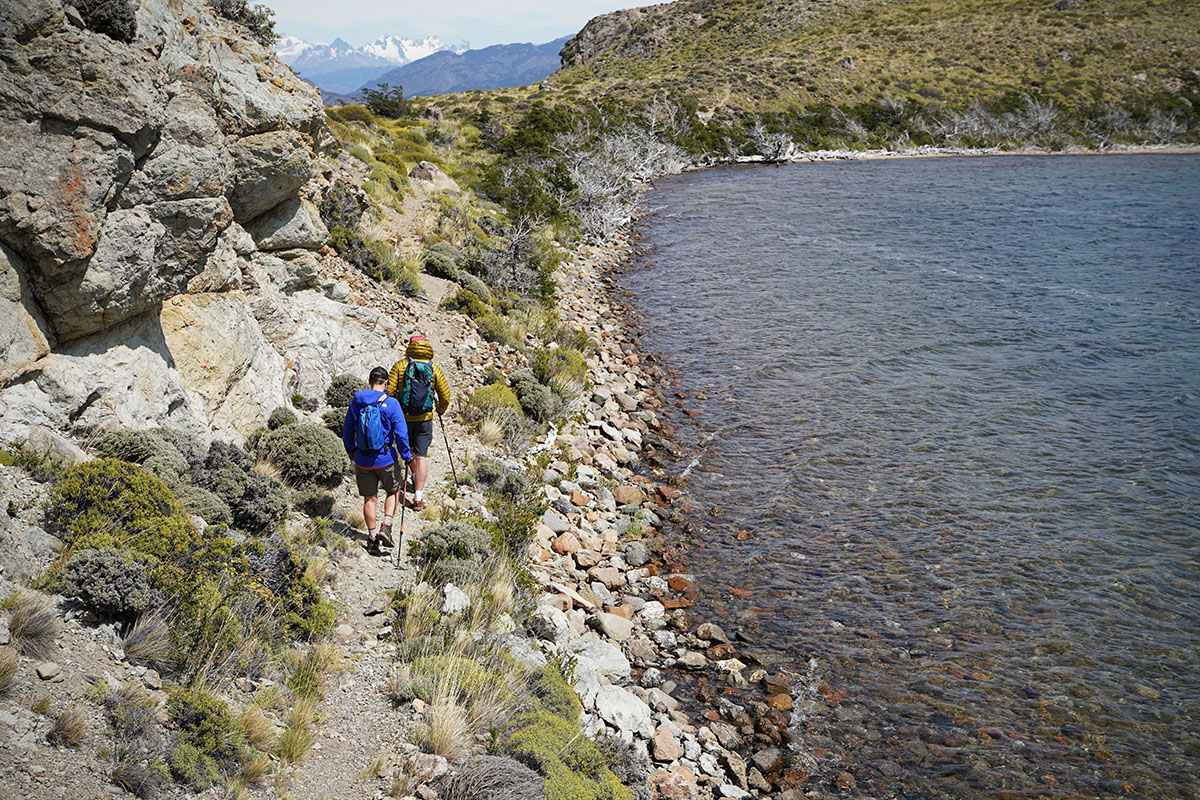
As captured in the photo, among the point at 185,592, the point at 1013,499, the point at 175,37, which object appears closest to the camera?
the point at 185,592

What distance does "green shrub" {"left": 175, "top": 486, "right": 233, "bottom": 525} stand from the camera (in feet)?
23.4

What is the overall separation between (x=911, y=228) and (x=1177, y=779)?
3189 centimetres

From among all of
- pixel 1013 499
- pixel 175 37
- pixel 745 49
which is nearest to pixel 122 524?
pixel 175 37

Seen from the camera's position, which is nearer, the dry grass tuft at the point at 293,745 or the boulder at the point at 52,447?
the dry grass tuft at the point at 293,745

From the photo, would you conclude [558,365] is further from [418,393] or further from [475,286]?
[418,393]

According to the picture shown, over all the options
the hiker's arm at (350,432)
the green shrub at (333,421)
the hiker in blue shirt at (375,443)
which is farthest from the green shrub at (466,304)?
the hiker's arm at (350,432)

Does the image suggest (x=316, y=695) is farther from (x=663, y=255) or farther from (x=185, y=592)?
(x=663, y=255)

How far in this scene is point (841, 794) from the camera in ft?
24.8

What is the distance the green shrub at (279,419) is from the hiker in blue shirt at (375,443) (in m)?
1.59

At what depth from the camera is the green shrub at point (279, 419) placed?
32.8ft

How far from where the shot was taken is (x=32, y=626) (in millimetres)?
4746

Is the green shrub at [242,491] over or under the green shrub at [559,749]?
over

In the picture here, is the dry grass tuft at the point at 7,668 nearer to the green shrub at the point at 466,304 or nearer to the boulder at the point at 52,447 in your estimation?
the boulder at the point at 52,447

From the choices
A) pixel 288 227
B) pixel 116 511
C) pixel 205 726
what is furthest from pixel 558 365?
pixel 205 726
